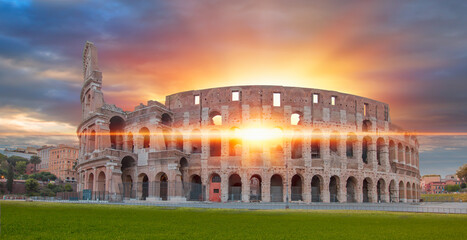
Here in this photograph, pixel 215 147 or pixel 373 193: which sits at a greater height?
pixel 215 147

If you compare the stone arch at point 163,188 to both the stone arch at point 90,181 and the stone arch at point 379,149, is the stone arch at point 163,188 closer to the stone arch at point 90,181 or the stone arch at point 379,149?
the stone arch at point 90,181

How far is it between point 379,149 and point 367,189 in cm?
545

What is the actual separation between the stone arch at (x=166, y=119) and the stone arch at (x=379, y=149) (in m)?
25.5

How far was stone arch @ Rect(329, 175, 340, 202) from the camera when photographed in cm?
4419

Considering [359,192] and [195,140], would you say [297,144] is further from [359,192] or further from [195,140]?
[195,140]

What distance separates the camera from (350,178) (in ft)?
152

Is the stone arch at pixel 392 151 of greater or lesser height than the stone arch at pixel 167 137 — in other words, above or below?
below

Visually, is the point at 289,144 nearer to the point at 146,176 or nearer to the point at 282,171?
the point at 282,171

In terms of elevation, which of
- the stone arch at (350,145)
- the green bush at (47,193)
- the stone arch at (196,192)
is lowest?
the green bush at (47,193)

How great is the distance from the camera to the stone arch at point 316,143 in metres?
44.3

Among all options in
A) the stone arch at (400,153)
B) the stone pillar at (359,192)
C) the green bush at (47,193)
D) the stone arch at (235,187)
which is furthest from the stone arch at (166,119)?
the green bush at (47,193)

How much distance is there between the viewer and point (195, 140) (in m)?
45.8

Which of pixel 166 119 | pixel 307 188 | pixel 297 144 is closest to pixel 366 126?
pixel 297 144

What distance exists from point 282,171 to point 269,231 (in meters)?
30.8
